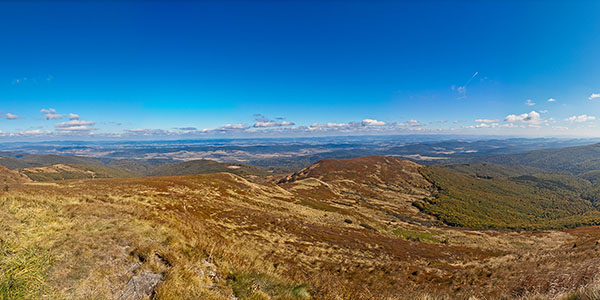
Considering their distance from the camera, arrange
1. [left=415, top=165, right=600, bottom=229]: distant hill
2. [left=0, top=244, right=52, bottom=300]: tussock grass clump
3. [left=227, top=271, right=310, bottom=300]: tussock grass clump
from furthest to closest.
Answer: [left=415, top=165, right=600, bottom=229]: distant hill < [left=227, top=271, right=310, bottom=300]: tussock grass clump < [left=0, top=244, right=52, bottom=300]: tussock grass clump

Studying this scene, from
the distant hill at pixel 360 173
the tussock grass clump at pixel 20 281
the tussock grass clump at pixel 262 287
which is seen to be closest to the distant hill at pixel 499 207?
the distant hill at pixel 360 173

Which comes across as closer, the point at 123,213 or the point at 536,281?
the point at 536,281

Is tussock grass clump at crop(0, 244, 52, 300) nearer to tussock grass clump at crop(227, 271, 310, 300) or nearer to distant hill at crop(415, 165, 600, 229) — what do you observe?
Result: tussock grass clump at crop(227, 271, 310, 300)

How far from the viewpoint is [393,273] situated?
20.1 m

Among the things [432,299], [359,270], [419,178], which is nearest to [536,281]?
[432,299]

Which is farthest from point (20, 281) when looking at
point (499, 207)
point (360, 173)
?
point (499, 207)

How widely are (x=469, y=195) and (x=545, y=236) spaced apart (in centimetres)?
11019

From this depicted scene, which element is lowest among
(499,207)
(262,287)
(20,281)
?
Result: (499,207)

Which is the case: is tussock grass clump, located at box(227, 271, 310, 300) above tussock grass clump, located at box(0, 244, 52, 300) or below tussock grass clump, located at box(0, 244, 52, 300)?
below

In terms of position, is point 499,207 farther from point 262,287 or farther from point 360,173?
point 262,287

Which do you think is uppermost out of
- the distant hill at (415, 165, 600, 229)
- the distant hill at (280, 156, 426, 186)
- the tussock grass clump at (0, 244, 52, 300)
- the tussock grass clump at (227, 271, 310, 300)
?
the tussock grass clump at (0, 244, 52, 300)

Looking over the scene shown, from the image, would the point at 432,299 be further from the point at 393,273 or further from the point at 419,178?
the point at 419,178

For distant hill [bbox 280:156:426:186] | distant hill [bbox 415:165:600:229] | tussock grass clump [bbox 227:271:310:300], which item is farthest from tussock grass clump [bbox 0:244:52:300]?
distant hill [bbox 280:156:426:186]

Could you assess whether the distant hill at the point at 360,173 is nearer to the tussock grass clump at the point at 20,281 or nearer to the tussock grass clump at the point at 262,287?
the tussock grass clump at the point at 262,287
